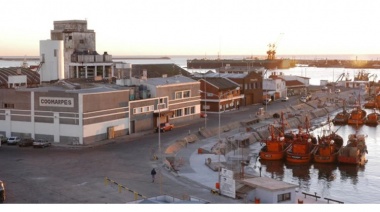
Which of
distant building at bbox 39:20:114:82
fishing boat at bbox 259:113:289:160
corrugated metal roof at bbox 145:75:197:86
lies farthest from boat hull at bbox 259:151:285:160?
distant building at bbox 39:20:114:82

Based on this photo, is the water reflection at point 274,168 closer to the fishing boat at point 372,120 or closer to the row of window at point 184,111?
the row of window at point 184,111

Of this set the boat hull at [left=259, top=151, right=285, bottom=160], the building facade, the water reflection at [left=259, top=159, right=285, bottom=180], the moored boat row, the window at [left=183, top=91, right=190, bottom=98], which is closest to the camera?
the water reflection at [left=259, top=159, right=285, bottom=180]

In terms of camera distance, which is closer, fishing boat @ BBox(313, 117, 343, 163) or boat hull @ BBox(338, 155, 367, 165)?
boat hull @ BBox(338, 155, 367, 165)

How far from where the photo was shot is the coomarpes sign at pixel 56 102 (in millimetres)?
28172

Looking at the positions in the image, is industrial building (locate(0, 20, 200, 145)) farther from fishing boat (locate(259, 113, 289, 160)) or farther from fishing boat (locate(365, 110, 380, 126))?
fishing boat (locate(365, 110, 380, 126))

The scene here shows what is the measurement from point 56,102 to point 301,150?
13.6m

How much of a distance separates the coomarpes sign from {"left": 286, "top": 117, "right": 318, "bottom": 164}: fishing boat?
12.2 meters

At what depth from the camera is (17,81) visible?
33.7 metres

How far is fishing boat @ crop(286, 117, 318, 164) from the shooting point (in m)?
29.3

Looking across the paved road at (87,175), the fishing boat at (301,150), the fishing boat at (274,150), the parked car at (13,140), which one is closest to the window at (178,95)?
the paved road at (87,175)

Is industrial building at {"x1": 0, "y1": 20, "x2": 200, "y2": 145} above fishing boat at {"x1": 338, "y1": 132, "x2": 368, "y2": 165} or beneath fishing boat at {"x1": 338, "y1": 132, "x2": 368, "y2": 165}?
above

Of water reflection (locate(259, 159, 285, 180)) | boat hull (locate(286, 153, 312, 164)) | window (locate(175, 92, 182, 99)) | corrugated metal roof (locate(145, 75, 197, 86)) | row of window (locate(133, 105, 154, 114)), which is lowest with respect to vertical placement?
water reflection (locate(259, 159, 285, 180))

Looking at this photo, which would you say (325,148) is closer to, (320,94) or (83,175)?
(83,175)

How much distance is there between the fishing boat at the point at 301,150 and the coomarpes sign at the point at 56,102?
12.2m
